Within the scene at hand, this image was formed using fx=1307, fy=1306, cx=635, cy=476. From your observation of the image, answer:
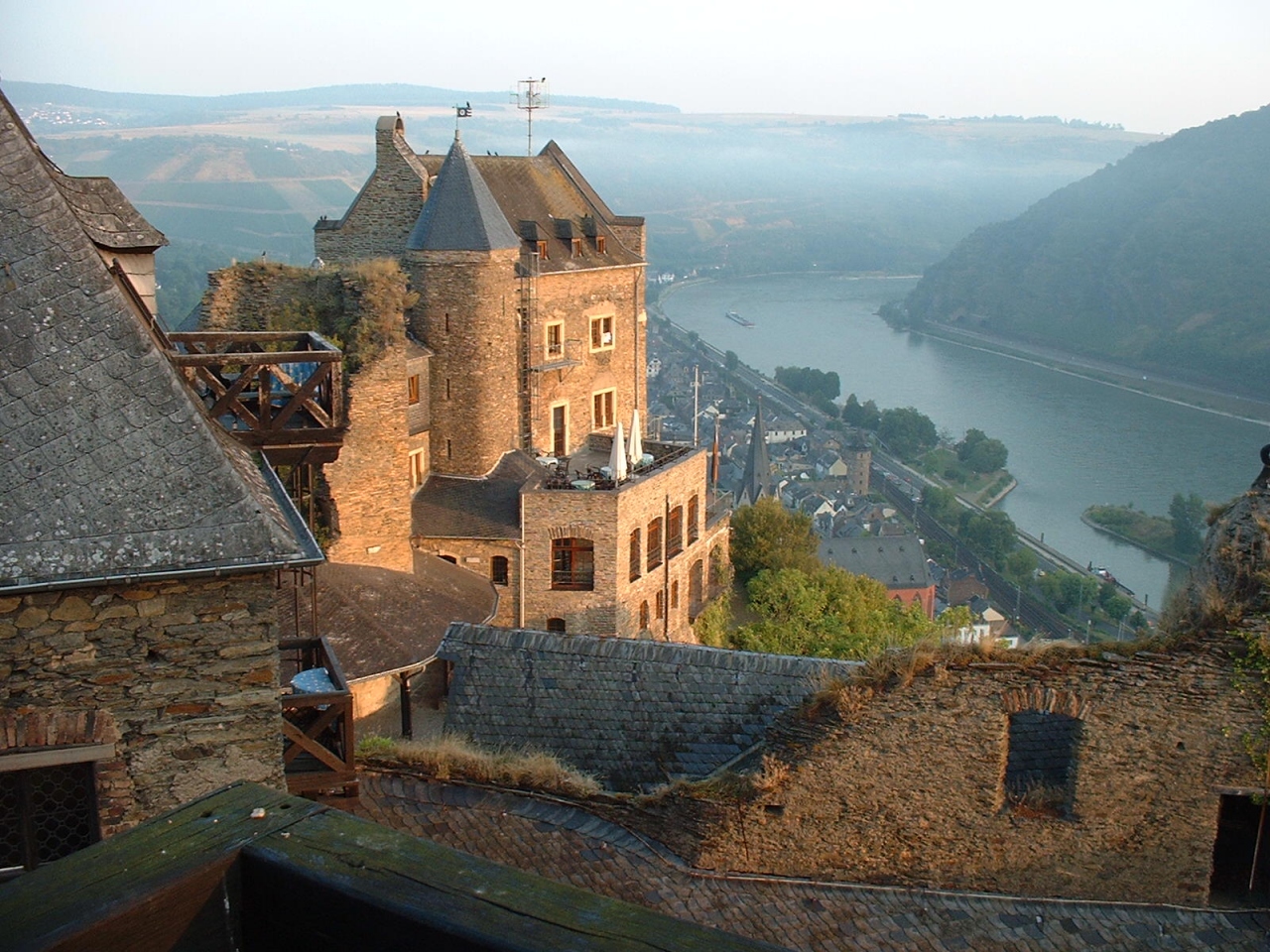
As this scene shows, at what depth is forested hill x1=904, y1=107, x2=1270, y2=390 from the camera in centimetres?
13100

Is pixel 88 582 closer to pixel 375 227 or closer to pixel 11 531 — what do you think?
pixel 11 531

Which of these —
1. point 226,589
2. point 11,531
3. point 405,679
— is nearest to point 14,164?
point 11,531

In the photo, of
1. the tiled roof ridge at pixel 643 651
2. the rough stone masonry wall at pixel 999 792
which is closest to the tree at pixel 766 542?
the tiled roof ridge at pixel 643 651

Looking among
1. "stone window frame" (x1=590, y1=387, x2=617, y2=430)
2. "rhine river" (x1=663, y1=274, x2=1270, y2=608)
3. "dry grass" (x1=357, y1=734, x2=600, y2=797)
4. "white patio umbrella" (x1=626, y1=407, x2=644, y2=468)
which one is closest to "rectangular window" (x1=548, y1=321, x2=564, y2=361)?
"stone window frame" (x1=590, y1=387, x2=617, y2=430)

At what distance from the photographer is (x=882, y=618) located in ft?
83.9

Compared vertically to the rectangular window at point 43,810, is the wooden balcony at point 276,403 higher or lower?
higher

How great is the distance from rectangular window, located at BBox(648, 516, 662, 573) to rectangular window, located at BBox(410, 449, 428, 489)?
4705mm

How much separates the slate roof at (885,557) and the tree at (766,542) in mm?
40912

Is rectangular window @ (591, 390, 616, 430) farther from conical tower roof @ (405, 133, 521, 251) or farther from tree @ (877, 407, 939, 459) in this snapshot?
tree @ (877, 407, 939, 459)

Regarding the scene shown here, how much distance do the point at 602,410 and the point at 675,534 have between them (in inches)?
172

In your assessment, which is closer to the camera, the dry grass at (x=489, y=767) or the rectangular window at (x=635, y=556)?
the dry grass at (x=489, y=767)

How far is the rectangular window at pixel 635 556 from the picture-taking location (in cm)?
2586

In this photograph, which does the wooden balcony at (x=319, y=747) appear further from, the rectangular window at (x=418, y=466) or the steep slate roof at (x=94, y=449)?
the rectangular window at (x=418, y=466)

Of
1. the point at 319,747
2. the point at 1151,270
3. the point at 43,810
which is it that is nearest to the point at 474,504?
the point at 319,747
